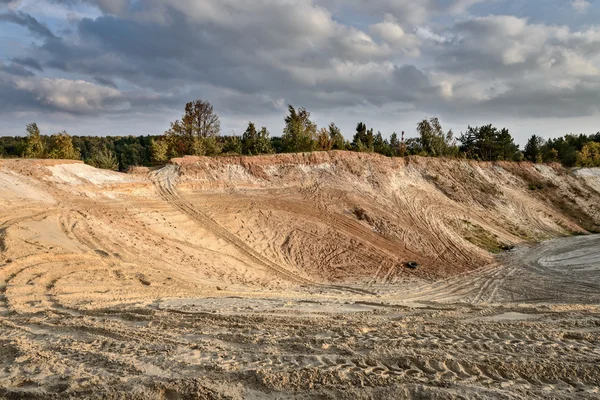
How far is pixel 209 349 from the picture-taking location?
475 cm

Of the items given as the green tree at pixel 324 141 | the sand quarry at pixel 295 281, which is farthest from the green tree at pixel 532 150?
the green tree at pixel 324 141

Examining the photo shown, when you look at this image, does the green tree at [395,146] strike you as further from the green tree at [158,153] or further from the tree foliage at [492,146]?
the green tree at [158,153]

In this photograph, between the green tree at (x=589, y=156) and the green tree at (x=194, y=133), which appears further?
the green tree at (x=589, y=156)

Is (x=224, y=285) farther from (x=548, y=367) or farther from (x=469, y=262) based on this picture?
(x=469, y=262)

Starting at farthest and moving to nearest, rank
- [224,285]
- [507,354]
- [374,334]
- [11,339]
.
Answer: [224,285]
[374,334]
[11,339]
[507,354]

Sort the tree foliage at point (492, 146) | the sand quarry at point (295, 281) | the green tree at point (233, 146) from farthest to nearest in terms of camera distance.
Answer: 1. the tree foliage at point (492, 146)
2. the green tree at point (233, 146)
3. the sand quarry at point (295, 281)

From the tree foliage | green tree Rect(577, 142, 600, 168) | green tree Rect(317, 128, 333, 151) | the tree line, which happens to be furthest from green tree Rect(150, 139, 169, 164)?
green tree Rect(577, 142, 600, 168)

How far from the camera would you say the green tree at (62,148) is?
815 inches

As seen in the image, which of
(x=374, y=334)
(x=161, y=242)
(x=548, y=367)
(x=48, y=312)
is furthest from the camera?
(x=161, y=242)

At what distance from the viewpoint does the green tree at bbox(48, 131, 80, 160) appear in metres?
20.7

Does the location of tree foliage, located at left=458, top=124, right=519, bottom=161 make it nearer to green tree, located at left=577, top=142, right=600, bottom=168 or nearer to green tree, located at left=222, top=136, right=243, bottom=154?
green tree, located at left=577, top=142, right=600, bottom=168

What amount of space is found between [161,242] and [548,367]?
11.9 m

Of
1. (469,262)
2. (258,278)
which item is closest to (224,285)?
(258,278)

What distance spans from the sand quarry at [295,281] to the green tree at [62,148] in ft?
20.6
